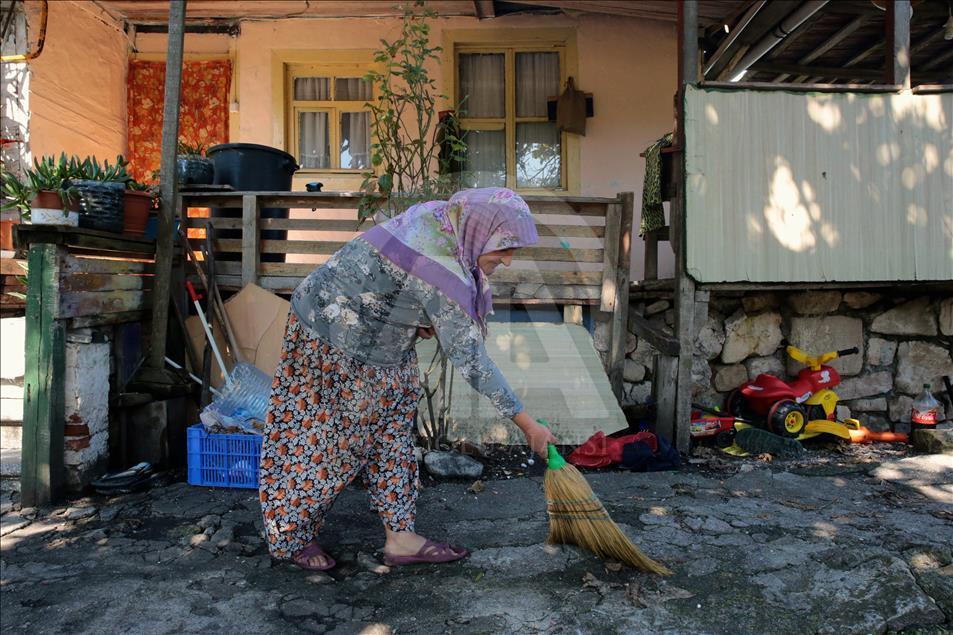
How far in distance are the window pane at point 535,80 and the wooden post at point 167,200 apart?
339 cm

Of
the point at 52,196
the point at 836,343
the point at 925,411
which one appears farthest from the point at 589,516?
the point at 925,411

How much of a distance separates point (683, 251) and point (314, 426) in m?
3.05

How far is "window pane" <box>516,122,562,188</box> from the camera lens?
6.86 metres

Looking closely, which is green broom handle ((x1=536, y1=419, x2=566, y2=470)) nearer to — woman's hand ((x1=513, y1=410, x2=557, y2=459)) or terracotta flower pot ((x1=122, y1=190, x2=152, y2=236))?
woman's hand ((x1=513, y1=410, x2=557, y2=459))

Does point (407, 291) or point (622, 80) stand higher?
point (622, 80)

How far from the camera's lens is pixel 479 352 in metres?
2.42

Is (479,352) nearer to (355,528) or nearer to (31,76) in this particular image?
(355,528)

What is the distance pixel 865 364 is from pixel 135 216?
18.1 ft

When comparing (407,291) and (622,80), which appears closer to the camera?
(407,291)

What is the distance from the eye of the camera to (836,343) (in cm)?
547

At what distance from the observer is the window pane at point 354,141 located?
6.91 meters

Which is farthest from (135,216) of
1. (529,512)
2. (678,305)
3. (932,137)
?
(932,137)

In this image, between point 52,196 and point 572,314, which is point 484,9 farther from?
point 52,196

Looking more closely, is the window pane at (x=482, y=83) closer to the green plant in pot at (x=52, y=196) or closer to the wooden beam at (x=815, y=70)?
the wooden beam at (x=815, y=70)
